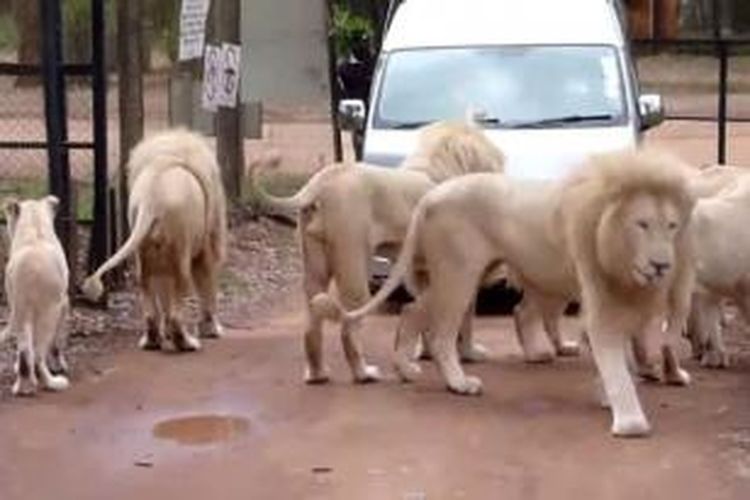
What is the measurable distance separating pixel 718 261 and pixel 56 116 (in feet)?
13.8

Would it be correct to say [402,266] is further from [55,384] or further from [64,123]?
[64,123]

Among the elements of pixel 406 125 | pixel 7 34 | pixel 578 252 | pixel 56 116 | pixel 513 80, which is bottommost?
pixel 578 252

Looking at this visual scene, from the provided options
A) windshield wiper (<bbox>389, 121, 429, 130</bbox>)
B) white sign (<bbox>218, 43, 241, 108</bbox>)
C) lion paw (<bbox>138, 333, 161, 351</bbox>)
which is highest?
white sign (<bbox>218, 43, 241, 108</bbox>)

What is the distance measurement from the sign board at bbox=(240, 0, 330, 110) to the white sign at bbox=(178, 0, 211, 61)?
353cm

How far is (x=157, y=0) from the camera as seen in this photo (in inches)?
849

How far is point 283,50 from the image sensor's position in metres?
19.0

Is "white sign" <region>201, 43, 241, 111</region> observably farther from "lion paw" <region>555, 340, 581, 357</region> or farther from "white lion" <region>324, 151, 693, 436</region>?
"white lion" <region>324, 151, 693, 436</region>

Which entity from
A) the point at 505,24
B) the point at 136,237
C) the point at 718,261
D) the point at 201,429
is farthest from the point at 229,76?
the point at 201,429

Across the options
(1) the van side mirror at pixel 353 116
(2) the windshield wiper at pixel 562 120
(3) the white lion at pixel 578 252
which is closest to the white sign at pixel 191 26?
(1) the van side mirror at pixel 353 116

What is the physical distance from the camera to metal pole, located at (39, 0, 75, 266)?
11758 mm

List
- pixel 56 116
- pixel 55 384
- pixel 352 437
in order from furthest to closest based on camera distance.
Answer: pixel 56 116 < pixel 55 384 < pixel 352 437

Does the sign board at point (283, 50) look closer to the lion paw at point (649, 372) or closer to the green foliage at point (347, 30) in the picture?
the green foliage at point (347, 30)

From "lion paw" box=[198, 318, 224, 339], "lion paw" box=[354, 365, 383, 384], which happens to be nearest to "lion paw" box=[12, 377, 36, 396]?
"lion paw" box=[354, 365, 383, 384]

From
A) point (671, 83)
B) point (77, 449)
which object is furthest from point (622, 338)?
point (671, 83)
